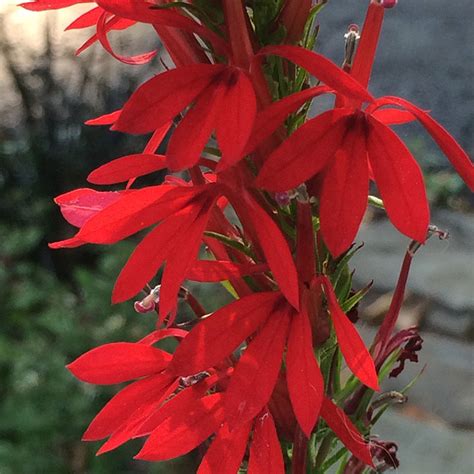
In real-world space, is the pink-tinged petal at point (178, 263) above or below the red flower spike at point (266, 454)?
above

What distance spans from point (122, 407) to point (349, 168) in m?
0.17

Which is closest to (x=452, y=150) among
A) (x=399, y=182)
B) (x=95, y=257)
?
(x=399, y=182)

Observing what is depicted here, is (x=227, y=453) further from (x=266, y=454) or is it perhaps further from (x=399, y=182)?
(x=399, y=182)

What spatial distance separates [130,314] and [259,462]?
4.21 ft

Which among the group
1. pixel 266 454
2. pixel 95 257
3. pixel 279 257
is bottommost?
pixel 95 257

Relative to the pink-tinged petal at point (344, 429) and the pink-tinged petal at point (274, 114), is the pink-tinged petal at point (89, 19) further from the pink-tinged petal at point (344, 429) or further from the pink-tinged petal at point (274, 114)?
the pink-tinged petal at point (344, 429)

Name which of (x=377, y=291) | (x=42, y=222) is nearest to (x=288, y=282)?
(x=42, y=222)

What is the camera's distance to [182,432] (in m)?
0.38

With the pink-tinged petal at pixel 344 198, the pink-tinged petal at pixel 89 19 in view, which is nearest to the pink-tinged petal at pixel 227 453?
the pink-tinged petal at pixel 344 198

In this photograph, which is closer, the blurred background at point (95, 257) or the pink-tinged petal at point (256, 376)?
the pink-tinged petal at point (256, 376)

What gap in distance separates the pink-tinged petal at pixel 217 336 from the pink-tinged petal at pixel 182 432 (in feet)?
0.14

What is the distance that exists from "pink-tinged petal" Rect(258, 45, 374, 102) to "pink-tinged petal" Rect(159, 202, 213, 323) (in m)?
0.08

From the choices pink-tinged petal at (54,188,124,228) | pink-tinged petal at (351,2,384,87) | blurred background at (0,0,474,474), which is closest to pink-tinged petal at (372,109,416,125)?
pink-tinged petal at (351,2,384,87)

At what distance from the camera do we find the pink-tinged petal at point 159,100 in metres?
0.32
